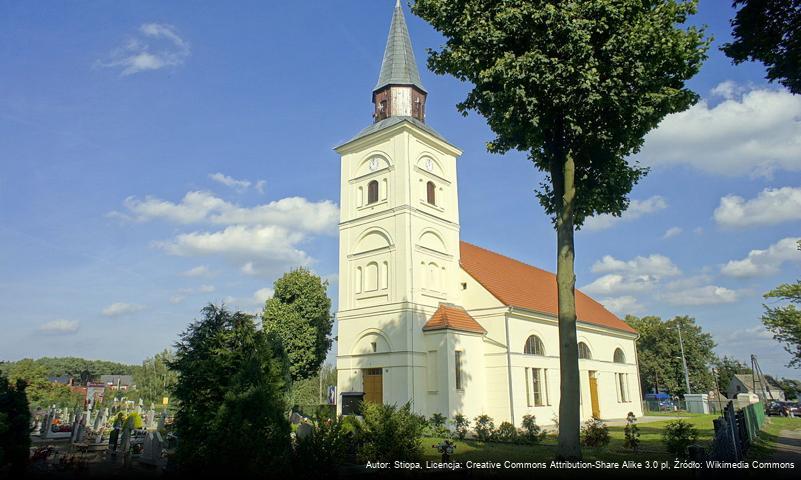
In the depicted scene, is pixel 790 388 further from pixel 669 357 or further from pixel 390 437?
pixel 390 437

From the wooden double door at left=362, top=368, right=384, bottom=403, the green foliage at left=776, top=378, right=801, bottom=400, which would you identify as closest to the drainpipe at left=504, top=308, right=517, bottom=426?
the wooden double door at left=362, top=368, right=384, bottom=403

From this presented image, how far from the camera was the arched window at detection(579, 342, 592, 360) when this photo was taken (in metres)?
36.2

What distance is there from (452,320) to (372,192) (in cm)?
843

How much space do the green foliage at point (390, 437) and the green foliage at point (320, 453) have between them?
7.07 ft

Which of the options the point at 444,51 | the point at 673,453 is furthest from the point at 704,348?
the point at 444,51

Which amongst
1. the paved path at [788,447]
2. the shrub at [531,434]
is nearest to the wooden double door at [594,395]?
the paved path at [788,447]

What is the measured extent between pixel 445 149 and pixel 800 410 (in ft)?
120

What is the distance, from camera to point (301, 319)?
121ft

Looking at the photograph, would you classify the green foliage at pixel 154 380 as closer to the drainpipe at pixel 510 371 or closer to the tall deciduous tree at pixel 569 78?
the drainpipe at pixel 510 371

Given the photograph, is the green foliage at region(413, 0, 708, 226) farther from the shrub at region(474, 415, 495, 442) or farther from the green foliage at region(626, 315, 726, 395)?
the green foliage at region(626, 315, 726, 395)

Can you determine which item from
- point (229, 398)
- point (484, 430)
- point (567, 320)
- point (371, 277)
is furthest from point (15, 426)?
point (371, 277)

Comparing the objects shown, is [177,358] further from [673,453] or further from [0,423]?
[673,453]

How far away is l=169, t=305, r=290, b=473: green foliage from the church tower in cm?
1277

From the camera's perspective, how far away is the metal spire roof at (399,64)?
31438 millimetres
